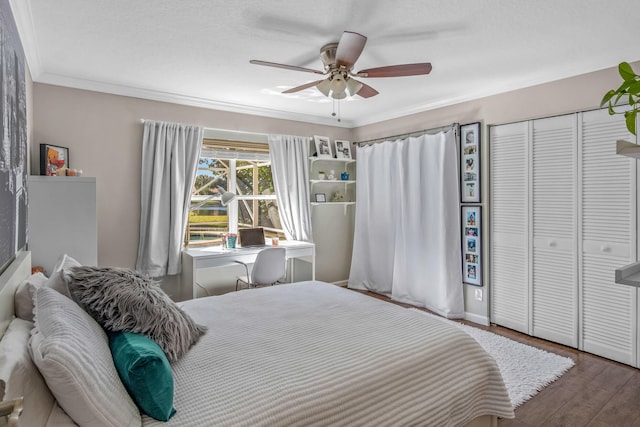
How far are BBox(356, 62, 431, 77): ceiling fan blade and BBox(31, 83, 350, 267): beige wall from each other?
250 cm

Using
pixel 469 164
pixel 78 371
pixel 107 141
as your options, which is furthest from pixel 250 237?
pixel 78 371

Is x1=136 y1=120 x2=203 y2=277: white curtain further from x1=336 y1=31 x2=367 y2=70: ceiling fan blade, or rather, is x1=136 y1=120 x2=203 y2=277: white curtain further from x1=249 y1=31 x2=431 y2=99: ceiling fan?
x1=336 y1=31 x2=367 y2=70: ceiling fan blade

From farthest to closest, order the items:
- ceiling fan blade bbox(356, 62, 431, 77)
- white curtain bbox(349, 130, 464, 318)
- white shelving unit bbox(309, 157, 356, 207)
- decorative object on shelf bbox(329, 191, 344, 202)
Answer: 1. decorative object on shelf bbox(329, 191, 344, 202)
2. white shelving unit bbox(309, 157, 356, 207)
3. white curtain bbox(349, 130, 464, 318)
4. ceiling fan blade bbox(356, 62, 431, 77)

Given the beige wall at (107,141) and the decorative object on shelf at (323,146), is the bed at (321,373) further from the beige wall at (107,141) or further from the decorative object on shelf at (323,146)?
the decorative object on shelf at (323,146)

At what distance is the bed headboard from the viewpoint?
138cm

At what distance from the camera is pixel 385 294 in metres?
5.04

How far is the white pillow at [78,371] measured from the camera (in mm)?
1079

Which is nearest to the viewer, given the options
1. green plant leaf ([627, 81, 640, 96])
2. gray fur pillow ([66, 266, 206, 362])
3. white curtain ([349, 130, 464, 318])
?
green plant leaf ([627, 81, 640, 96])

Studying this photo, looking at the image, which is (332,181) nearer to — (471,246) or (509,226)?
(471,246)

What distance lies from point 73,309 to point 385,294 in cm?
413

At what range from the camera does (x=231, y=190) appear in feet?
15.4

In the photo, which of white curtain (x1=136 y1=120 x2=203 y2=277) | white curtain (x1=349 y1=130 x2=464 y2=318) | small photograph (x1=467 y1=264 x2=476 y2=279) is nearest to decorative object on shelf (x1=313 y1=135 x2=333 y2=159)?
white curtain (x1=349 y1=130 x2=464 y2=318)

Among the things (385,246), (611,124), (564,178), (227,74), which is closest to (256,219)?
(385,246)

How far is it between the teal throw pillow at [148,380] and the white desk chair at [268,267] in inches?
106
